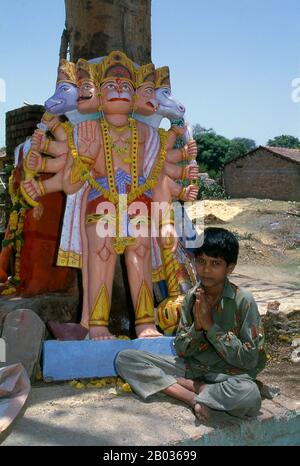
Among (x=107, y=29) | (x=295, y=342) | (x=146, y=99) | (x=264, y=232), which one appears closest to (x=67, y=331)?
(x=146, y=99)

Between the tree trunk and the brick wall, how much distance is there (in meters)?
0.96

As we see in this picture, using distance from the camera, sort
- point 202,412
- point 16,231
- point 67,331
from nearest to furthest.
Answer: point 202,412
point 67,331
point 16,231

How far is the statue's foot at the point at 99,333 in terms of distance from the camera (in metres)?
3.27

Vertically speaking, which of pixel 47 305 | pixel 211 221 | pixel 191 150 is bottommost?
pixel 47 305

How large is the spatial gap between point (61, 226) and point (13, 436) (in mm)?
1485

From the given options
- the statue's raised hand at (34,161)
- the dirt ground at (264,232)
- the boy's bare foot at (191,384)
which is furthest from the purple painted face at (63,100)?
the dirt ground at (264,232)

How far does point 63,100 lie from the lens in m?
3.48

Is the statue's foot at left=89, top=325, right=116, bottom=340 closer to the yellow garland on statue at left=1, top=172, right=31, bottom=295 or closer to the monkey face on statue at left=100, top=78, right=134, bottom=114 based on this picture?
the yellow garland on statue at left=1, top=172, right=31, bottom=295

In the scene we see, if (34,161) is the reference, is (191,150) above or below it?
above

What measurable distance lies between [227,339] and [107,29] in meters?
2.77

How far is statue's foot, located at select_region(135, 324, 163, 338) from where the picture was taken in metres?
3.35

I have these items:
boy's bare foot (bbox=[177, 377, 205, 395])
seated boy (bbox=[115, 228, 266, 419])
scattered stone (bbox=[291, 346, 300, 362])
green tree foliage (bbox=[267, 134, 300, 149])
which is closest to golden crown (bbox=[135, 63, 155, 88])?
seated boy (bbox=[115, 228, 266, 419])

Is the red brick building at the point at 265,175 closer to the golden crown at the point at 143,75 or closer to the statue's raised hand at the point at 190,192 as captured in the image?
the statue's raised hand at the point at 190,192

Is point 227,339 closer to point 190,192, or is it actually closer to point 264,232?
point 190,192
